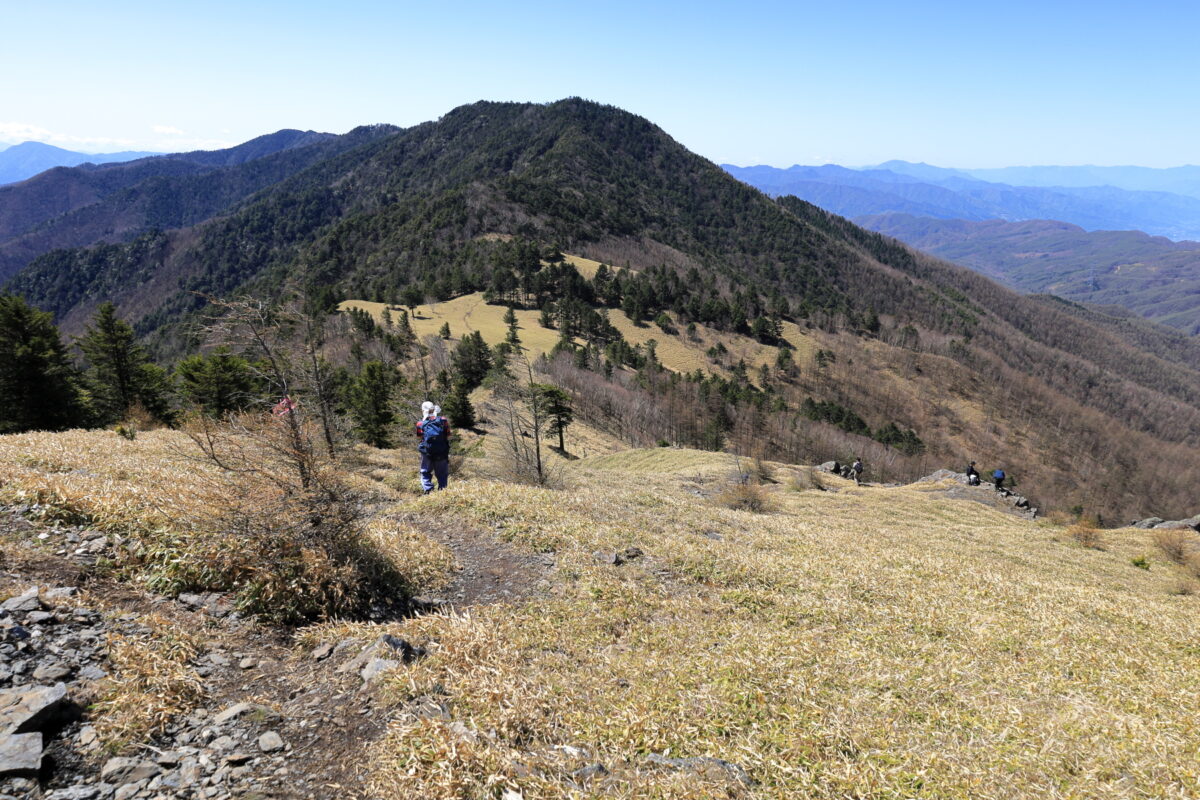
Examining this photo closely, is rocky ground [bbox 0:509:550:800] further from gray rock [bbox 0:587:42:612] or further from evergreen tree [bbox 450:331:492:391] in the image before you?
evergreen tree [bbox 450:331:492:391]

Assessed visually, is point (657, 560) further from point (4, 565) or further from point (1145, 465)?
point (1145, 465)

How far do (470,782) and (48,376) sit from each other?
3662 cm

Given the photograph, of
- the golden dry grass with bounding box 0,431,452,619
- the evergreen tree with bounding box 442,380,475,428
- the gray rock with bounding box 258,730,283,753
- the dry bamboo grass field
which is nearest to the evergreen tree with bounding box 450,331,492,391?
the evergreen tree with bounding box 442,380,475,428

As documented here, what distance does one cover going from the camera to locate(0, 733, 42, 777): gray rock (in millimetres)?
3676

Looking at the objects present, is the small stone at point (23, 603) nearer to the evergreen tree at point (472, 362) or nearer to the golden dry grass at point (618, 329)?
the evergreen tree at point (472, 362)

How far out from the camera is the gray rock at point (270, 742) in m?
4.38

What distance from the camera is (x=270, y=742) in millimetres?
4430

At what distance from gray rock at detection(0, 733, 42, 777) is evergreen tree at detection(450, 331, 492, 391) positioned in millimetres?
61397

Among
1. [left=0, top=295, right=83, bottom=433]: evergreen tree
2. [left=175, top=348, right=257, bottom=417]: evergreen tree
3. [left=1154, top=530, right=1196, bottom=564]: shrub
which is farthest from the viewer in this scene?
[left=175, top=348, right=257, bottom=417]: evergreen tree

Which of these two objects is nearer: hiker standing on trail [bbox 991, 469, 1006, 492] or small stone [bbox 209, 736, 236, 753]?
small stone [bbox 209, 736, 236, 753]

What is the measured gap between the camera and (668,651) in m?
7.11

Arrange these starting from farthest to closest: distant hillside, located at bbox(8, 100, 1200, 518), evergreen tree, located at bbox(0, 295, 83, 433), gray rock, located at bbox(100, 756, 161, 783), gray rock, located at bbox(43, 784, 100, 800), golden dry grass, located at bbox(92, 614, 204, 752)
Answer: distant hillside, located at bbox(8, 100, 1200, 518), evergreen tree, located at bbox(0, 295, 83, 433), golden dry grass, located at bbox(92, 614, 204, 752), gray rock, located at bbox(100, 756, 161, 783), gray rock, located at bbox(43, 784, 100, 800)

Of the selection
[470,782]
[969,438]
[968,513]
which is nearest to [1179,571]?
[968,513]

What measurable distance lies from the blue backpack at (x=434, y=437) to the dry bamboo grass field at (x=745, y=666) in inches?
41.4
